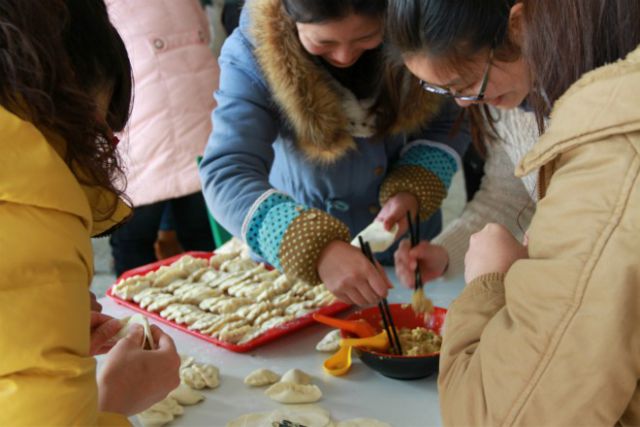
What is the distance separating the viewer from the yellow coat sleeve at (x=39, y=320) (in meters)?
0.72

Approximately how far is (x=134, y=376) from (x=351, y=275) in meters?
0.50

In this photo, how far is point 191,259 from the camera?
1735 mm

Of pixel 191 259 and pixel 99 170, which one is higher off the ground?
pixel 99 170

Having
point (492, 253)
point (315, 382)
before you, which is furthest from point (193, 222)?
point (492, 253)

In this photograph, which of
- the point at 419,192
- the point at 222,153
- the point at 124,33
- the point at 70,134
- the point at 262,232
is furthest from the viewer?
the point at 124,33

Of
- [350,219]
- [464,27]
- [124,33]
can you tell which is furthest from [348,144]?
[124,33]

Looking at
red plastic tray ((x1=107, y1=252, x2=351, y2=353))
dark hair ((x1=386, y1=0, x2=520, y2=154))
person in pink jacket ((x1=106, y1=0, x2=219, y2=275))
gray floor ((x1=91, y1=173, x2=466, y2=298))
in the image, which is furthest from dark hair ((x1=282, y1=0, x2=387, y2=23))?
gray floor ((x1=91, y1=173, x2=466, y2=298))

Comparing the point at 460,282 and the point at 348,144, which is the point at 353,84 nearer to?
the point at 348,144

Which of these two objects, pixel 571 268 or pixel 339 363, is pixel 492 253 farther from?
pixel 339 363

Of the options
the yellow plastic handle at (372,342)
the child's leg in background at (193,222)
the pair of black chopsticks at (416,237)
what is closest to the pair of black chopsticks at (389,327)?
the yellow plastic handle at (372,342)

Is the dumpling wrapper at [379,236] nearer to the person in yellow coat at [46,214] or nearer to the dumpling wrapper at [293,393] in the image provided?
the dumpling wrapper at [293,393]

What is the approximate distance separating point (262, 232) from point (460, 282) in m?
0.48

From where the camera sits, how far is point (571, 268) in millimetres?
723

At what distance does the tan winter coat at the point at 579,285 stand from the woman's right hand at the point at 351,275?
53 centimetres
